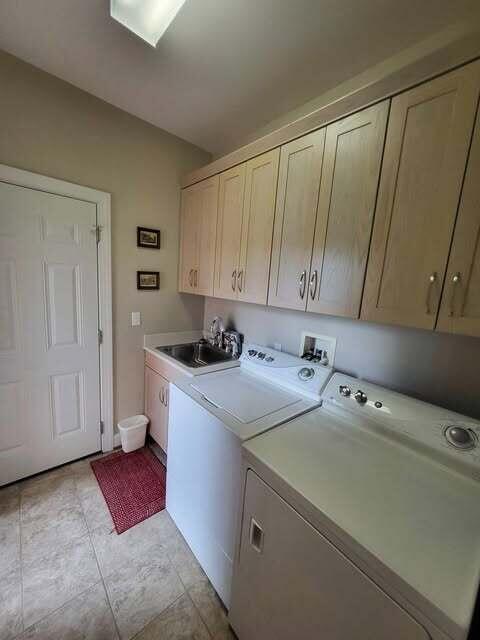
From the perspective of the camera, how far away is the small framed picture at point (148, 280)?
85.3 inches

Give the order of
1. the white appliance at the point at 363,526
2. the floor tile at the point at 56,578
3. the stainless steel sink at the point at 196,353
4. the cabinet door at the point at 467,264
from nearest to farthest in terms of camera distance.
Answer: the white appliance at the point at 363,526 < the cabinet door at the point at 467,264 < the floor tile at the point at 56,578 < the stainless steel sink at the point at 196,353

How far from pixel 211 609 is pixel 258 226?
200cm

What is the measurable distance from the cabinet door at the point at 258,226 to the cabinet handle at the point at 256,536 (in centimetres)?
110

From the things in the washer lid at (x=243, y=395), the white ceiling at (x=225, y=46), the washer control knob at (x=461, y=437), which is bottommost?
the washer lid at (x=243, y=395)

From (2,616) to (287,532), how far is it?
1.35 metres

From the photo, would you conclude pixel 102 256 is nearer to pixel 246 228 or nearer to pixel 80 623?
pixel 246 228

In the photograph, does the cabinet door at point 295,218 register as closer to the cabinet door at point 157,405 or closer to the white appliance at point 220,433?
the white appliance at point 220,433

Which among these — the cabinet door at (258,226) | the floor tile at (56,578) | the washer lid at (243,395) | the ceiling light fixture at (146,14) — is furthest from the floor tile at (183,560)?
the ceiling light fixture at (146,14)

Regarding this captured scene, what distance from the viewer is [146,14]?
3.64 feet

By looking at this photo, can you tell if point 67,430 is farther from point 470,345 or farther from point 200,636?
point 470,345

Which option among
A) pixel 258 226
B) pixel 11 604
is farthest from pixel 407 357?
pixel 11 604

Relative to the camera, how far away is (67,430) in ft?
6.46

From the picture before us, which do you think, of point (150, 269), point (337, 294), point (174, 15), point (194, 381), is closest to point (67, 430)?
point (194, 381)

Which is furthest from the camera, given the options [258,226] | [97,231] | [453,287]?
[97,231]
